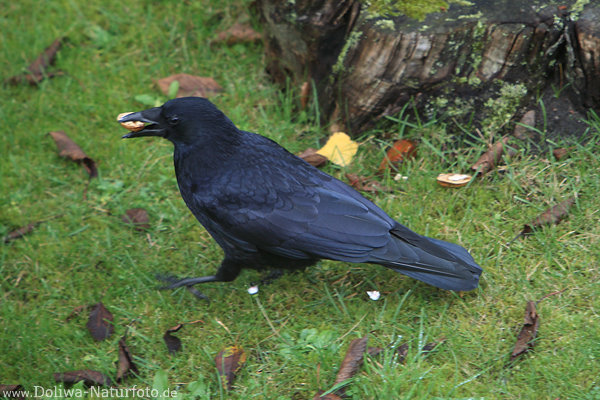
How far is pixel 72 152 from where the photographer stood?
13.9ft

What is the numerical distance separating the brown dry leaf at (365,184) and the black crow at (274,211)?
59 cm

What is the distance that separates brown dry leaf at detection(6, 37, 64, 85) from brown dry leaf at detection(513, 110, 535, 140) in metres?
3.40

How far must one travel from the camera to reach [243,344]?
3.11 m

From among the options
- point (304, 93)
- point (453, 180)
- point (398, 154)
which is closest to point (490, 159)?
point (453, 180)

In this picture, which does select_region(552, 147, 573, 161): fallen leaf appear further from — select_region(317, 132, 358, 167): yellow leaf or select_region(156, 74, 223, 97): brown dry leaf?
select_region(156, 74, 223, 97): brown dry leaf

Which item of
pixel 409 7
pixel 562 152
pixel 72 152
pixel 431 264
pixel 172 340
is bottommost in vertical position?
pixel 172 340

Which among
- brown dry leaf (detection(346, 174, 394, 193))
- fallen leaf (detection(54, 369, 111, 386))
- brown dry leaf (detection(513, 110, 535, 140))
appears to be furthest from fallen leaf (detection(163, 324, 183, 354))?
brown dry leaf (detection(513, 110, 535, 140))

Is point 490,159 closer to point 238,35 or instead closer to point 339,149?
point 339,149

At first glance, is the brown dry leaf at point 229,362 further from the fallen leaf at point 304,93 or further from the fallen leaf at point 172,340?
the fallen leaf at point 304,93

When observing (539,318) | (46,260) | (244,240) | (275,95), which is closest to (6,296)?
(46,260)

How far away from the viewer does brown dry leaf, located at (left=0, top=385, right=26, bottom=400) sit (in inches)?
118

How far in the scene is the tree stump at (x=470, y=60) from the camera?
138 inches

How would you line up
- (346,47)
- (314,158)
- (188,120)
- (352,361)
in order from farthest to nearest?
1. (314,158)
2. (346,47)
3. (188,120)
4. (352,361)

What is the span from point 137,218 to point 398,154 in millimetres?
1654
